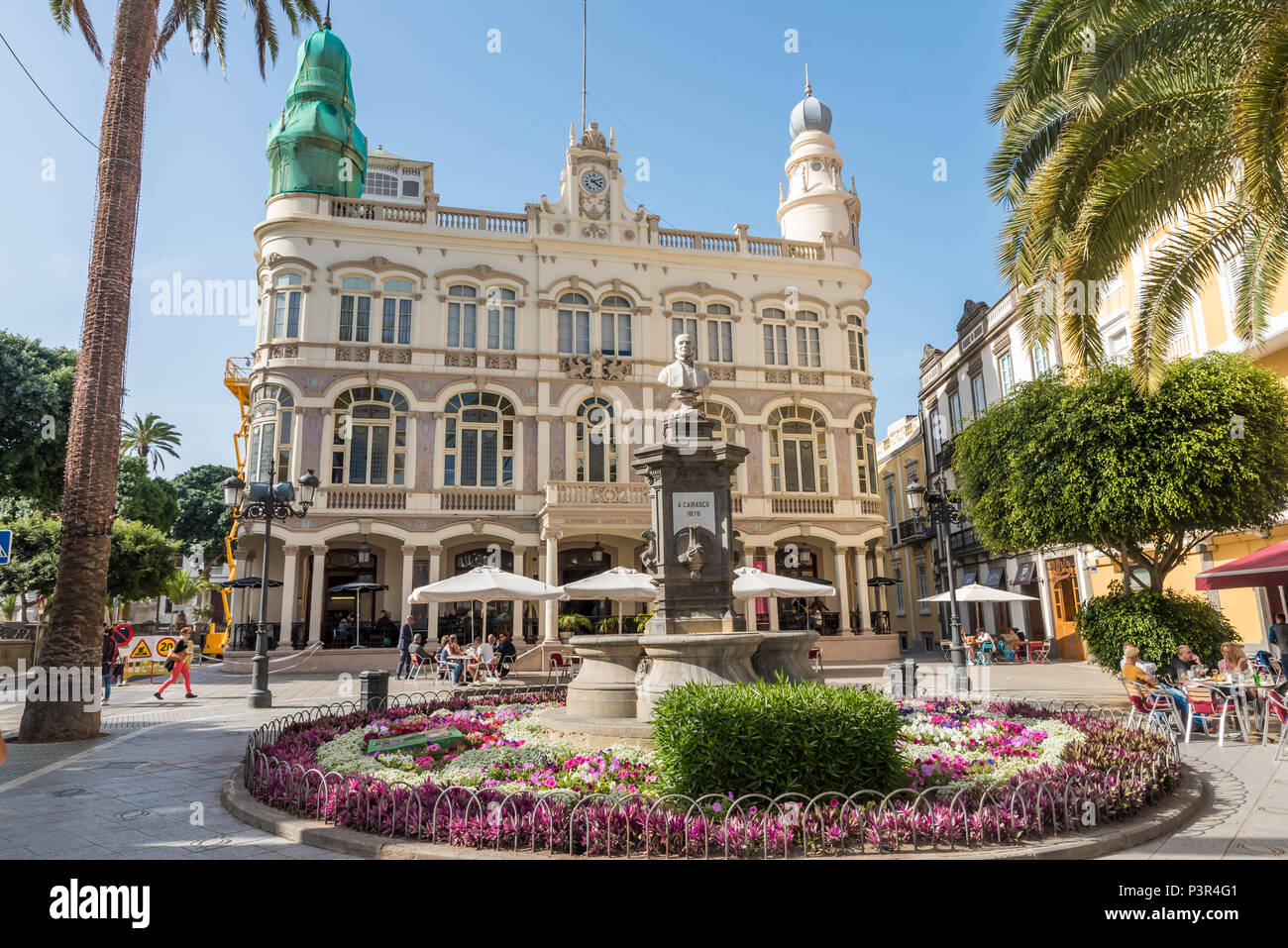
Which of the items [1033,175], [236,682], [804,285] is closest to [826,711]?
[1033,175]

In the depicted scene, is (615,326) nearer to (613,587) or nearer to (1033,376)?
(613,587)

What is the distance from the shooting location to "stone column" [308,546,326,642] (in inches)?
1031

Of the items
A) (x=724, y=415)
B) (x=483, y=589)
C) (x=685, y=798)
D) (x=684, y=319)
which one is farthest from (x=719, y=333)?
(x=685, y=798)

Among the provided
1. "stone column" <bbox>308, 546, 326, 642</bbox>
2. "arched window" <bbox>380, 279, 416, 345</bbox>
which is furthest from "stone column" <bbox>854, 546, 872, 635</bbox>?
"stone column" <bbox>308, 546, 326, 642</bbox>

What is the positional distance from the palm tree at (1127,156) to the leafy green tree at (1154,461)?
3.93 metres

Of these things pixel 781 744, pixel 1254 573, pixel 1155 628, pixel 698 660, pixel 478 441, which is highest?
pixel 478 441

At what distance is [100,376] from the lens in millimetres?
12492

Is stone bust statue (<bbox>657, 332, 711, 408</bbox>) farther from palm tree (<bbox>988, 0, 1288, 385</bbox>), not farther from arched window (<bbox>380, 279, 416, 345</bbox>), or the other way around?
arched window (<bbox>380, 279, 416, 345</bbox>)

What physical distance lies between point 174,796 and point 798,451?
25679 mm

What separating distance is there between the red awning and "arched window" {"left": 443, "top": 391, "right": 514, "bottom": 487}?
21.1 meters

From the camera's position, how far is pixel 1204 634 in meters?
14.0

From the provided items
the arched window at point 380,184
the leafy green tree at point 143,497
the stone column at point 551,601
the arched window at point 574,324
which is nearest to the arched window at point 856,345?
the arched window at point 574,324

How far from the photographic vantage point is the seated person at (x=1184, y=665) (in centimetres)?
1223
